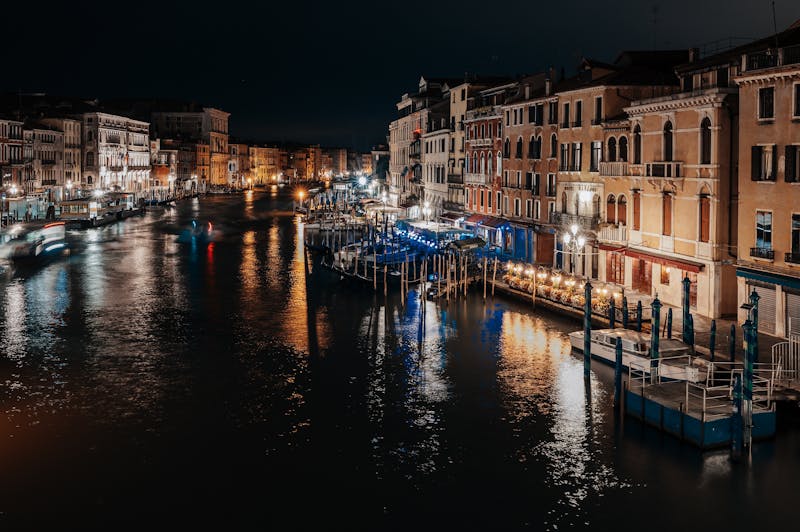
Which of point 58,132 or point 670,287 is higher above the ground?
point 58,132

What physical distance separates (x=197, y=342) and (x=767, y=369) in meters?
16.4

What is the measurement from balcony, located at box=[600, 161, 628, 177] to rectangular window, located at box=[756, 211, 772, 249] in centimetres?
795

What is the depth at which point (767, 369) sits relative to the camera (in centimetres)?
1955

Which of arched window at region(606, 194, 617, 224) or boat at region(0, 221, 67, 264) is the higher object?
arched window at region(606, 194, 617, 224)

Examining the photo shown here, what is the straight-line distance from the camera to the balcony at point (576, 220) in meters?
33.4

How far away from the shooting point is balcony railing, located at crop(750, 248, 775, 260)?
2320 centimetres

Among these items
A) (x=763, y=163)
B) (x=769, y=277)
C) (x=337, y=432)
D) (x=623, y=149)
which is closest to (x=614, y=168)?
(x=623, y=149)

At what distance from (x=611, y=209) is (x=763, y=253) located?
31.3 feet

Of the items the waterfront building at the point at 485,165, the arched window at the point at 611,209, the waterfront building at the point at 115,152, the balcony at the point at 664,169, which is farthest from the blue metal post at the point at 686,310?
the waterfront building at the point at 115,152

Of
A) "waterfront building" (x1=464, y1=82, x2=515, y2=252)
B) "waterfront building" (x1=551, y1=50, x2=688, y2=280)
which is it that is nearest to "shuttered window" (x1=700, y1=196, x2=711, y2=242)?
"waterfront building" (x1=551, y1=50, x2=688, y2=280)

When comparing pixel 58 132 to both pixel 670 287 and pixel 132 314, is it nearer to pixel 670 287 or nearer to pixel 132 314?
pixel 132 314

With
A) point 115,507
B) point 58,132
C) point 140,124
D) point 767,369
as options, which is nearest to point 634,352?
point 767,369

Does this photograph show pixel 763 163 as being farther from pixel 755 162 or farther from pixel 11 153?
pixel 11 153

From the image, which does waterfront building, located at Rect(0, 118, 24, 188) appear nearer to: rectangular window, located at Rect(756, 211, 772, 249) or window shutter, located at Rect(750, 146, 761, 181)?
window shutter, located at Rect(750, 146, 761, 181)
